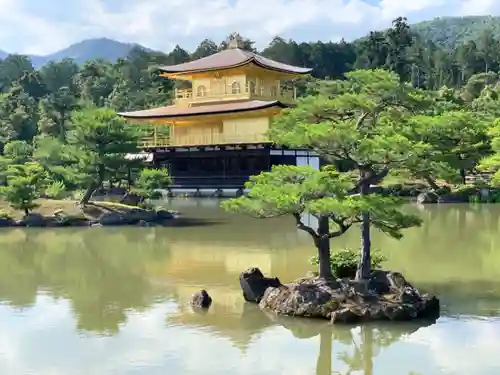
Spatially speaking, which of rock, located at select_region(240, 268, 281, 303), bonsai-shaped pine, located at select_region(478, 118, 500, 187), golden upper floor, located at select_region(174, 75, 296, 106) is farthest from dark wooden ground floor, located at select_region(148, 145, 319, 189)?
rock, located at select_region(240, 268, 281, 303)

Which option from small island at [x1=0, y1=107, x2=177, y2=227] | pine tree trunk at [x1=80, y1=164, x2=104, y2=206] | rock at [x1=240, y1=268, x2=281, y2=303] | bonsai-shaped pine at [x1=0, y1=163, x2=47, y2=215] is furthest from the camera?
pine tree trunk at [x1=80, y1=164, x2=104, y2=206]

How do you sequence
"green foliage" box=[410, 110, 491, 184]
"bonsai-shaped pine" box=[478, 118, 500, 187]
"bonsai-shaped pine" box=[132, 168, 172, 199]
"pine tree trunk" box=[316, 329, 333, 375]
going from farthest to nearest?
"bonsai-shaped pine" box=[132, 168, 172, 199]
"bonsai-shaped pine" box=[478, 118, 500, 187]
"green foliage" box=[410, 110, 491, 184]
"pine tree trunk" box=[316, 329, 333, 375]

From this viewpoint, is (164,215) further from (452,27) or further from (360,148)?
(452,27)

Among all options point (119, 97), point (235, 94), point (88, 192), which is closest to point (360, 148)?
point (88, 192)

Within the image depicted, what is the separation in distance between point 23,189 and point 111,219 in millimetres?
2350

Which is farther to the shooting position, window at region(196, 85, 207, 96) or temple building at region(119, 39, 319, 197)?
window at region(196, 85, 207, 96)

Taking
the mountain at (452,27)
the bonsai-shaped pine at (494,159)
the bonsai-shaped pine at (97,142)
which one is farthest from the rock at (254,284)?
the mountain at (452,27)

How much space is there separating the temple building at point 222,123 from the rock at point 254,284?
61.0 feet

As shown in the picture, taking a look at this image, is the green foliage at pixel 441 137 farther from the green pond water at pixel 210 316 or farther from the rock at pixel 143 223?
the rock at pixel 143 223

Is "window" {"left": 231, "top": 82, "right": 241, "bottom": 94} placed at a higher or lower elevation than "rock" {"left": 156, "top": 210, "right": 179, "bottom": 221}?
higher

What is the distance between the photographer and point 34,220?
1847 centimetres

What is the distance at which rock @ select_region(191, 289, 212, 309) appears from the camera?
869cm

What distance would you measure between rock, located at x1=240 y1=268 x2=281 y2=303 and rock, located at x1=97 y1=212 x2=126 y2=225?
33.4 ft

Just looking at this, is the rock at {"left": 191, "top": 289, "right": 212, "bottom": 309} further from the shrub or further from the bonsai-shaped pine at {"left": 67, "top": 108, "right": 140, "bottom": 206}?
the bonsai-shaped pine at {"left": 67, "top": 108, "right": 140, "bottom": 206}
